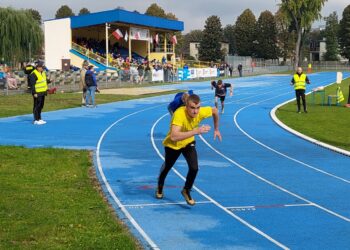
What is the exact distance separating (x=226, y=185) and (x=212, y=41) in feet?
274

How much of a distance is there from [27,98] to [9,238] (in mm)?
21745

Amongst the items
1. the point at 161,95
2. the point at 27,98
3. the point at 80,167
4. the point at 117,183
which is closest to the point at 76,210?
the point at 117,183

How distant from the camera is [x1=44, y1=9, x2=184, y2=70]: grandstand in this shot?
2041 inches

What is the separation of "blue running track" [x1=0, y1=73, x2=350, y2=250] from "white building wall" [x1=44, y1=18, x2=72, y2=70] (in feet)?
119

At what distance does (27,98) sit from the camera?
86.3ft

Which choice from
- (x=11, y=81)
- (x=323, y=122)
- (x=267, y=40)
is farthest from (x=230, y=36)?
(x=323, y=122)

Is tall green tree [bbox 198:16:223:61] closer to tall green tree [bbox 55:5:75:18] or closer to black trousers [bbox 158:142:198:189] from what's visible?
tall green tree [bbox 55:5:75:18]

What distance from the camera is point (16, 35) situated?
46156 millimetres

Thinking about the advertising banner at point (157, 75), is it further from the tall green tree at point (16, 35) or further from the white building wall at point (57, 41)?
the white building wall at point (57, 41)

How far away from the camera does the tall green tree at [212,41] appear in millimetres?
90250

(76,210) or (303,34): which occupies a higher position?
(303,34)

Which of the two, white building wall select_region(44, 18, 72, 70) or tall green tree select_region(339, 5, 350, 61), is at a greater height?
tall green tree select_region(339, 5, 350, 61)

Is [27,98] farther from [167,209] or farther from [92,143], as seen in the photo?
[167,209]

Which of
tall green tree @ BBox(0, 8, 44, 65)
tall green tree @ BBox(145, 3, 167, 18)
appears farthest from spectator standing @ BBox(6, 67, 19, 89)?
tall green tree @ BBox(145, 3, 167, 18)
